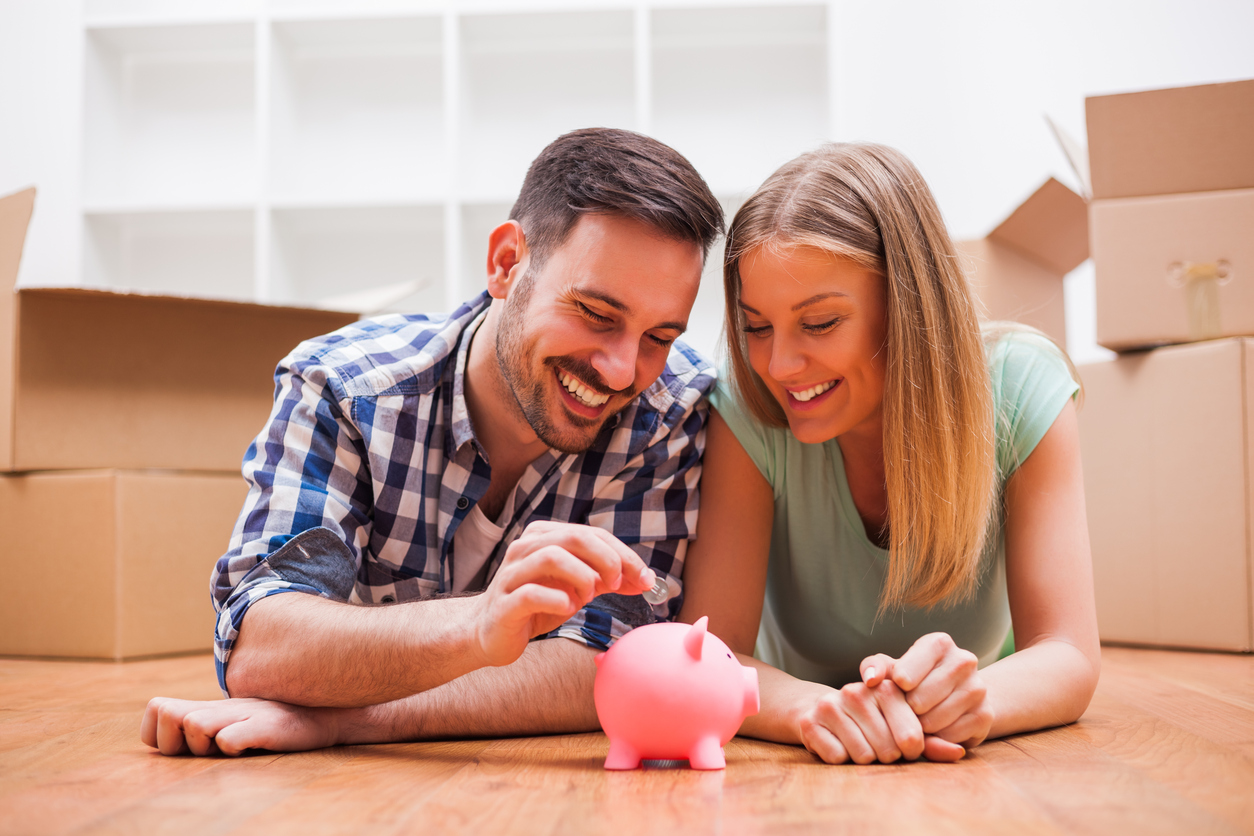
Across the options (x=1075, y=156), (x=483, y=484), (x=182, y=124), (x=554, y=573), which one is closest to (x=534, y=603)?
(x=554, y=573)

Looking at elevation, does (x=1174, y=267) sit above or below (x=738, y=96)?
below

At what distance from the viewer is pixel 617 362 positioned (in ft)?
3.69

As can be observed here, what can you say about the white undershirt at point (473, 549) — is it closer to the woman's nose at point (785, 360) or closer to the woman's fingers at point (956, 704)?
the woman's nose at point (785, 360)

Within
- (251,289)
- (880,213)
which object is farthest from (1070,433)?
(251,289)

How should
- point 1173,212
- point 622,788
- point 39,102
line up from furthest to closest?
point 39,102 < point 1173,212 < point 622,788

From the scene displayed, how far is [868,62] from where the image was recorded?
284cm

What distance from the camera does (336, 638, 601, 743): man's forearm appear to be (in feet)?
3.41

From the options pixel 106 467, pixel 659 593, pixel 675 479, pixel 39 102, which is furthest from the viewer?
pixel 39 102

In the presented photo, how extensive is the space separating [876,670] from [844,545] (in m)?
0.42

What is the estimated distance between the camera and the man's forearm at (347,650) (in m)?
0.90

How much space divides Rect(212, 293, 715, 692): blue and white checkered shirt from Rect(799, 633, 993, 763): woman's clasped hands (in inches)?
13.8

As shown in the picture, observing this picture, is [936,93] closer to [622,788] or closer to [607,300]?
[607,300]

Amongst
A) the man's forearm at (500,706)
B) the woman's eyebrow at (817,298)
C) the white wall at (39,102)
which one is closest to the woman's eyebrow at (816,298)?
the woman's eyebrow at (817,298)

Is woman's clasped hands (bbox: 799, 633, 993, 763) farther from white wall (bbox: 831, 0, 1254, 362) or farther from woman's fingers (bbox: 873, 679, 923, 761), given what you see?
white wall (bbox: 831, 0, 1254, 362)
